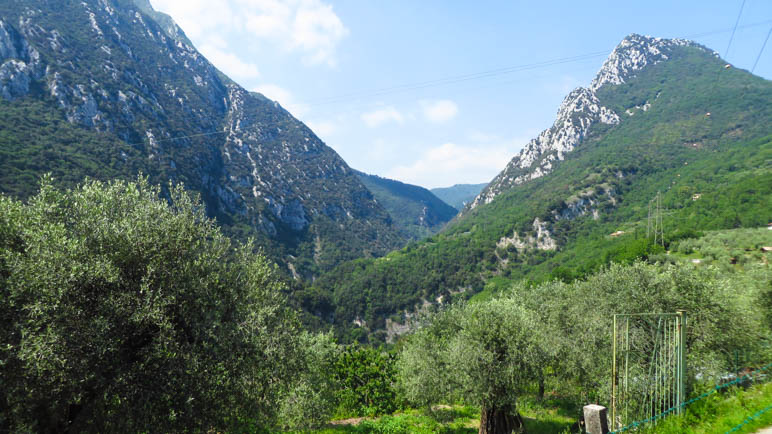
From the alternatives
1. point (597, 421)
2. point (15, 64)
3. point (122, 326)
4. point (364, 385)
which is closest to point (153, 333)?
point (122, 326)

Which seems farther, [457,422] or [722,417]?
[457,422]

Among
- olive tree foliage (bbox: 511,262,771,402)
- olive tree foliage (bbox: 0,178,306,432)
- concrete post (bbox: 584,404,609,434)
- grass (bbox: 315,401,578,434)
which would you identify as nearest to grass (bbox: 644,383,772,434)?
concrete post (bbox: 584,404,609,434)

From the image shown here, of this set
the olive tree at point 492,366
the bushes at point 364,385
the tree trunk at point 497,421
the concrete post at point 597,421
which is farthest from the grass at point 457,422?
the concrete post at point 597,421

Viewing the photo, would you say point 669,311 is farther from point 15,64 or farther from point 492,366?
point 15,64

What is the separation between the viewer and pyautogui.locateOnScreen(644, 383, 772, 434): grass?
28.3 feet

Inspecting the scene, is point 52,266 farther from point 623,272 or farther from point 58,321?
point 623,272

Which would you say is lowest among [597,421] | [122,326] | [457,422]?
[457,422]

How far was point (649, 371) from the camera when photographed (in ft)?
37.2

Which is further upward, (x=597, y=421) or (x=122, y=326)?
(x=122, y=326)

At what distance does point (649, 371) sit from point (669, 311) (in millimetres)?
18251

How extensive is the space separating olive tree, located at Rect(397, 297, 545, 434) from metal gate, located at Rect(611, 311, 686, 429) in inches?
217

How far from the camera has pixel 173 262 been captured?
12.7 metres

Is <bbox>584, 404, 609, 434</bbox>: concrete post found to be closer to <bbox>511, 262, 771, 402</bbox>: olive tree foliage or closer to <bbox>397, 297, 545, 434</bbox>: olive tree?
<bbox>397, 297, 545, 434</bbox>: olive tree

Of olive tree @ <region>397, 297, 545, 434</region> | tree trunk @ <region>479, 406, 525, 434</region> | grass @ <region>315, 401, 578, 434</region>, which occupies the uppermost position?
olive tree @ <region>397, 297, 545, 434</region>
